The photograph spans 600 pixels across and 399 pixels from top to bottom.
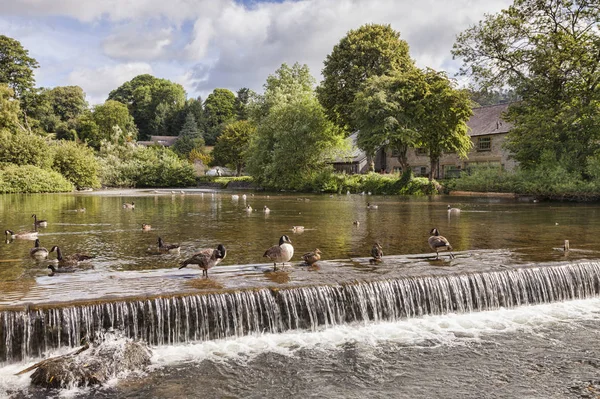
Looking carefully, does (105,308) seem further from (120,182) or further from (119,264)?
(120,182)

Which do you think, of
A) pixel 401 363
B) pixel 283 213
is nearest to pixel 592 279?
pixel 401 363

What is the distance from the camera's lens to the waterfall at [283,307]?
28.8ft

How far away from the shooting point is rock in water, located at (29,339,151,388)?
7621mm

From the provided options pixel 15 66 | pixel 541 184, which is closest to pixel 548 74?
pixel 541 184

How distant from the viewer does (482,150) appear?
6025cm

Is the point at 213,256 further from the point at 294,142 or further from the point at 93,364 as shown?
the point at 294,142

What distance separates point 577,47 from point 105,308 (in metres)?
38.3

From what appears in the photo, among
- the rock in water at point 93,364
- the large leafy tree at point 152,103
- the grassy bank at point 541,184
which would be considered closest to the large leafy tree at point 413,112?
the grassy bank at point 541,184

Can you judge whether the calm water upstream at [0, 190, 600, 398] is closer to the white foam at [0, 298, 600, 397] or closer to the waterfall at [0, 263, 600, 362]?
the white foam at [0, 298, 600, 397]

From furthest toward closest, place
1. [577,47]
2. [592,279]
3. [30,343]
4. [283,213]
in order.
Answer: [577,47] → [283,213] → [592,279] → [30,343]

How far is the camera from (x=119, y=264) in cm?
1342

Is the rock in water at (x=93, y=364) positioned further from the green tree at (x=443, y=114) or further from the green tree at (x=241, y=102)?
the green tree at (x=241, y=102)

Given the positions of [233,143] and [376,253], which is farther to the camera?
[233,143]

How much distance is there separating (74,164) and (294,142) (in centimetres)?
2949
